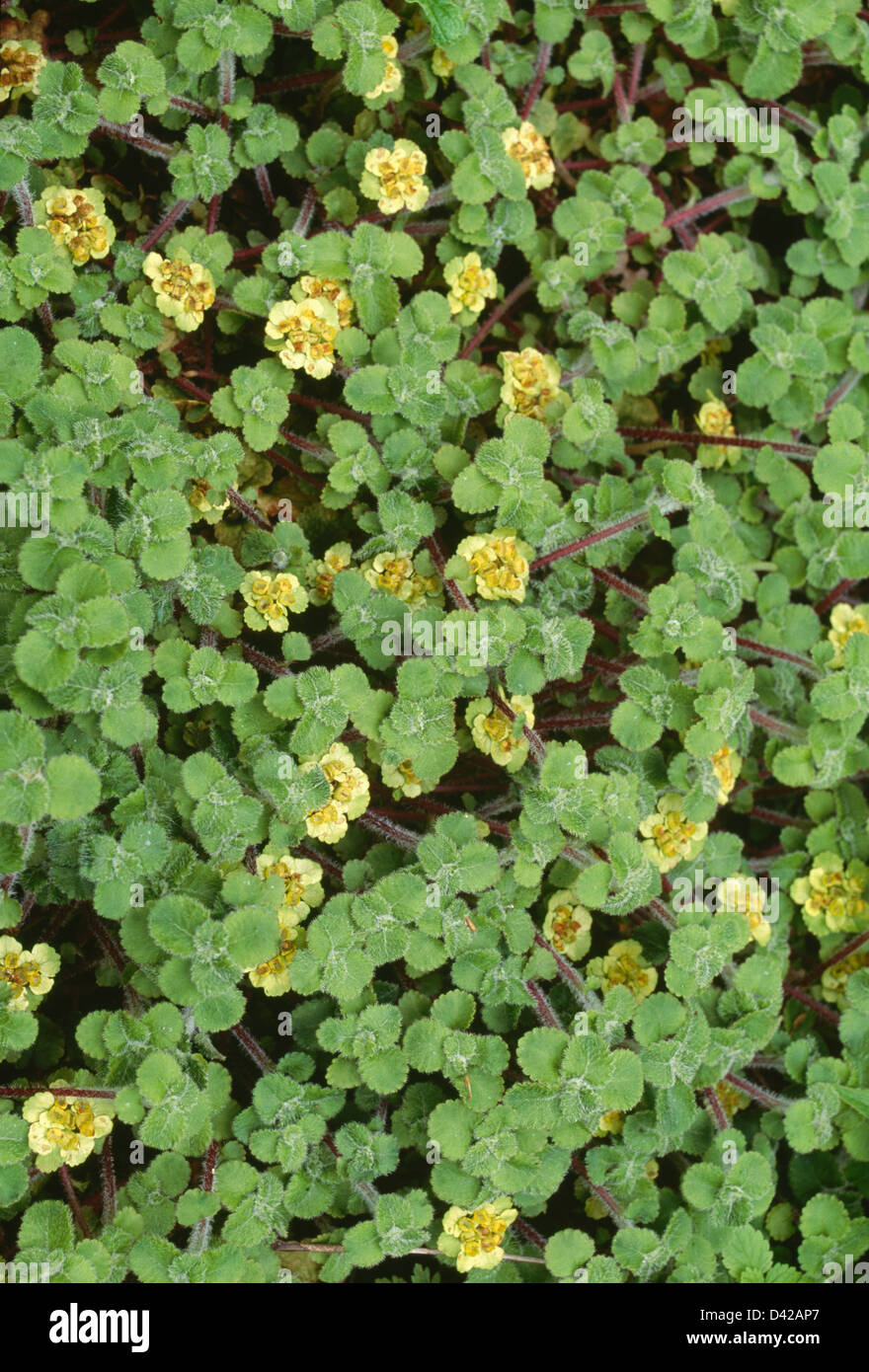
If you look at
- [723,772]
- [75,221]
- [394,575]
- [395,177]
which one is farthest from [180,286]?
[723,772]

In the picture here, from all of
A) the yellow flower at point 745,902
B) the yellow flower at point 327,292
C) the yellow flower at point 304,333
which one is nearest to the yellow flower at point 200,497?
the yellow flower at point 304,333

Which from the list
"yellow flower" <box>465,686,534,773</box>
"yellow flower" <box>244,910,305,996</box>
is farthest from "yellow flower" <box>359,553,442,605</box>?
"yellow flower" <box>244,910,305,996</box>

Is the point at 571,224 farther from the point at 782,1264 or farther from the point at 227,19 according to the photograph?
the point at 782,1264

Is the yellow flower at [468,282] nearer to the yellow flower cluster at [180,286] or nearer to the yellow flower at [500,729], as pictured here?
the yellow flower cluster at [180,286]

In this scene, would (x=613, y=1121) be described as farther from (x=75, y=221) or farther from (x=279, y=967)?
(x=75, y=221)

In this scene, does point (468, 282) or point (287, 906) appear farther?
point (468, 282)

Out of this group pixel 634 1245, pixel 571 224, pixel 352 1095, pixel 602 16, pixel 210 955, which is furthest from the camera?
pixel 602 16
